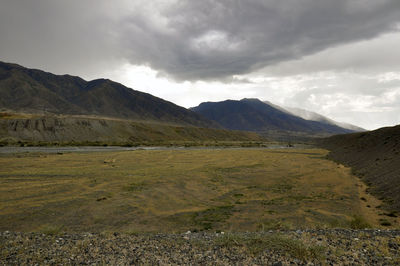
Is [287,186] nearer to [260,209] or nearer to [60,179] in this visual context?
[260,209]

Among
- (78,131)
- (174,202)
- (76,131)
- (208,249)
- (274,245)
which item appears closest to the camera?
(274,245)

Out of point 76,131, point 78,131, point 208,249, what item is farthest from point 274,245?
point 78,131

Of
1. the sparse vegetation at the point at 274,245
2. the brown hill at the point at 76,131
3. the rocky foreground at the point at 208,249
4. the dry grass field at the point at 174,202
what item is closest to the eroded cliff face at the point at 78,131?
the brown hill at the point at 76,131

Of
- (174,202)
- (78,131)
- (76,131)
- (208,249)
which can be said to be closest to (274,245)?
(208,249)

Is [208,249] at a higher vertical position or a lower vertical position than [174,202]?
higher

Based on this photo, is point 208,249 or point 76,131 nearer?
point 208,249

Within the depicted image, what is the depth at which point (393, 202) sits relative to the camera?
1542cm

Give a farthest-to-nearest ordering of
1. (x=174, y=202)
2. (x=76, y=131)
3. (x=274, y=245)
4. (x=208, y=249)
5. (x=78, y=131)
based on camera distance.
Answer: (x=78, y=131), (x=76, y=131), (x=174, y=202), (x=208, y=249), (x=274, y=245)

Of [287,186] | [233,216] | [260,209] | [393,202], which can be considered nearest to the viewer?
[233,216]

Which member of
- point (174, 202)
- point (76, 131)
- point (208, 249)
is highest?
point (76, 131)

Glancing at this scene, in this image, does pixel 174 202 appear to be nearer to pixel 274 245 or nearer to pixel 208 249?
pixel 208 249

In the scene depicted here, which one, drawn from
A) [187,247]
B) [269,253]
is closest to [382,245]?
[269,253]

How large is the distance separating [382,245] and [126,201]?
13694 mm

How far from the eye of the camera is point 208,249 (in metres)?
6.95
